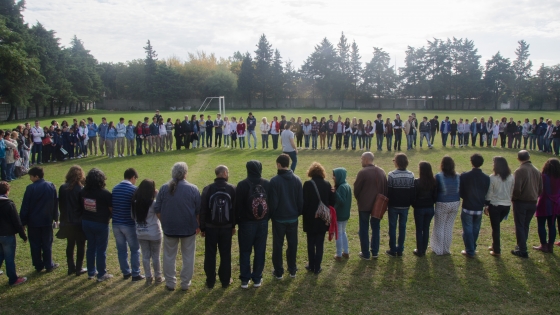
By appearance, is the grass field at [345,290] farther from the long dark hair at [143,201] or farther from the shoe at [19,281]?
the long dark hair at [143,201]

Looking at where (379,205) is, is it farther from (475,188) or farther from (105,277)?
(105,277)

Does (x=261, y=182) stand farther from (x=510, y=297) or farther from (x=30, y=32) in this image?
(x=30, y=32)

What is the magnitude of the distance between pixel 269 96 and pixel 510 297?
72851mm

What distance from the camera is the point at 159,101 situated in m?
74.6

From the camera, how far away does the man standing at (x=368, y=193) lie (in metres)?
6.70

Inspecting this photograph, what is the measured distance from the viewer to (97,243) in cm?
606

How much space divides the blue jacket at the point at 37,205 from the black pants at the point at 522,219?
7.92 metres

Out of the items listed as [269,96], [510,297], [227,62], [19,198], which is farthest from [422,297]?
[227,62]

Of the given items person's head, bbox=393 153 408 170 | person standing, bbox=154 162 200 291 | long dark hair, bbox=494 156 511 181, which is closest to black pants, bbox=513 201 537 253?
long dark hair, bbox=494 156 511 181

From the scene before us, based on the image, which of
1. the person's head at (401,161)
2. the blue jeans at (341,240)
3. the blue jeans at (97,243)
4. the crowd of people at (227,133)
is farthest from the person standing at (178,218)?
the crowd of people at (227,133)

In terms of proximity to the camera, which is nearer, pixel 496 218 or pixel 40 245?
pixel 40 245

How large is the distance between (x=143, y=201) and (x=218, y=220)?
1126 millimetres

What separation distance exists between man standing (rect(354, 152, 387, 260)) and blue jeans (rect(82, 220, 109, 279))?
4148 mm

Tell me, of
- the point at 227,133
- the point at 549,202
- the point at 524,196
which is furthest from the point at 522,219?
the point at 227,133
